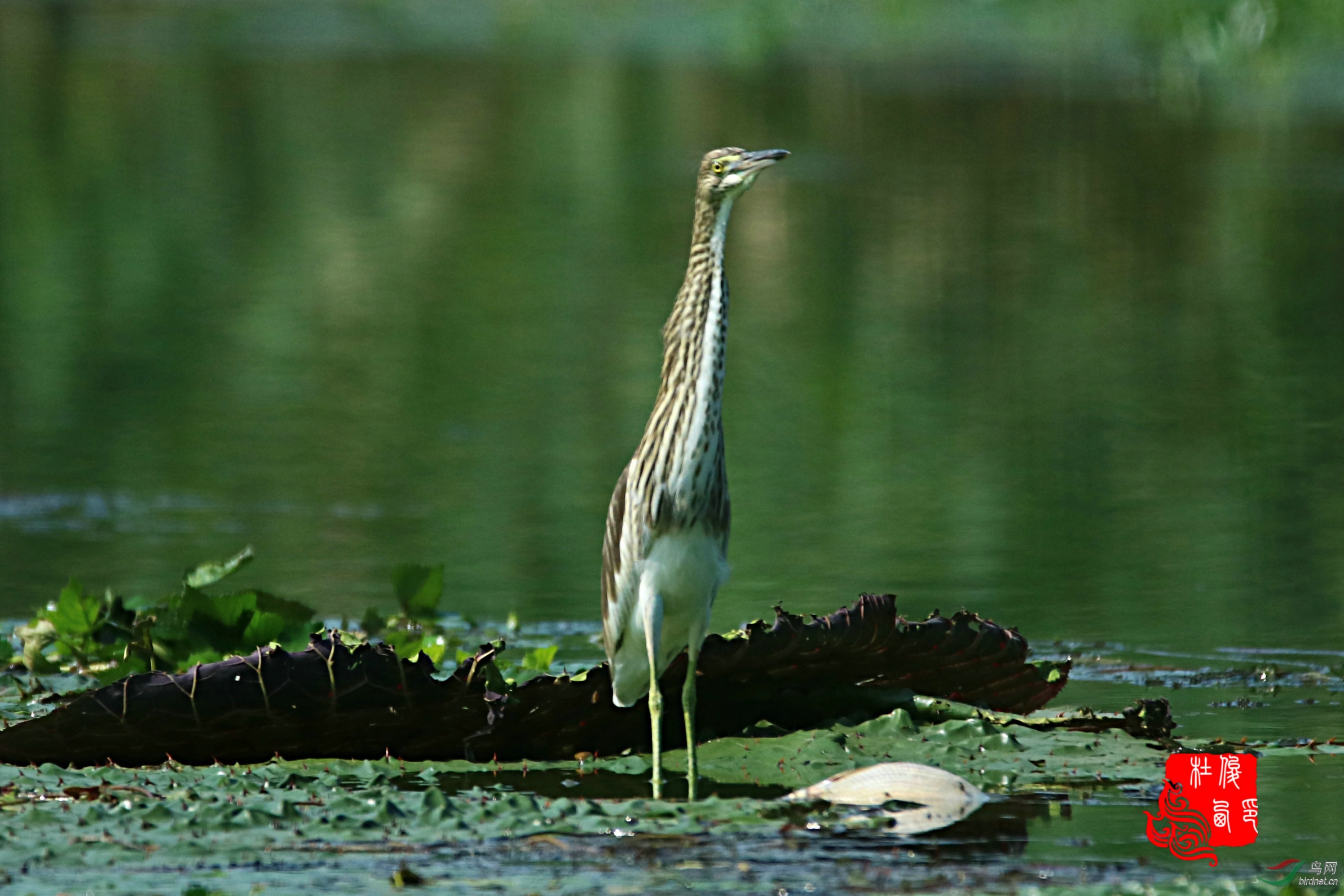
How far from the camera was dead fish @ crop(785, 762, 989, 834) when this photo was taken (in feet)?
19.7

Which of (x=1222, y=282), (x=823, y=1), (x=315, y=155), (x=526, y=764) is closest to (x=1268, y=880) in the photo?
(x=526, y=764)

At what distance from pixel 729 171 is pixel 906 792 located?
73.3 inches

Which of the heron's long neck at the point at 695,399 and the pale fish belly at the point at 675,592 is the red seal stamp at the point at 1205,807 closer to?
the pale fish belly at the point at 675,592

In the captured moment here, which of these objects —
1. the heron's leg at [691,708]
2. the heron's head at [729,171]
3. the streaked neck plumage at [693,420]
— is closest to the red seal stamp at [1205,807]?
the heron's leg at [691,708]

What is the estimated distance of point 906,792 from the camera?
19.8ft

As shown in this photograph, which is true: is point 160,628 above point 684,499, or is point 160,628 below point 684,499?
below

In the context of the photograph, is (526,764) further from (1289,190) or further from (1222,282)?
(1289,190)

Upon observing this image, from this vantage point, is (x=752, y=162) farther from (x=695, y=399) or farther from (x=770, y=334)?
(x=770, y=334)

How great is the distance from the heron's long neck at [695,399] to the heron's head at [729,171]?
Answer: 0.58 ft

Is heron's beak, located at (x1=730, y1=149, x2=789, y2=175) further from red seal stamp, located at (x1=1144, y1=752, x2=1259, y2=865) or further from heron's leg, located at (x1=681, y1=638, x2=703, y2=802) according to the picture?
red seal stamp, located at (x1=1144, y1=752, x2=1259, y2=865)

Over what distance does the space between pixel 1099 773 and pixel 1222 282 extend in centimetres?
1289

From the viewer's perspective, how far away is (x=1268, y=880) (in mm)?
5406

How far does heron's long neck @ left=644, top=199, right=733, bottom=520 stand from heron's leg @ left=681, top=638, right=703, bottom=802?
41cm

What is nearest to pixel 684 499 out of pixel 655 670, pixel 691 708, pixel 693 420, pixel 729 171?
pixel 693 420
